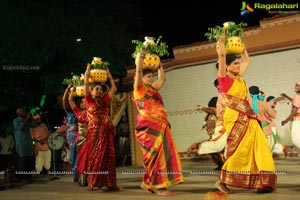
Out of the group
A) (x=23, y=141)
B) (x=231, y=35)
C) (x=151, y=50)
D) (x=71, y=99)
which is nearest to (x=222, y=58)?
(x=231, y=35)

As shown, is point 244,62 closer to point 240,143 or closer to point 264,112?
point 240,143

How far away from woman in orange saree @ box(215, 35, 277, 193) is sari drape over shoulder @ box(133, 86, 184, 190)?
735 mm

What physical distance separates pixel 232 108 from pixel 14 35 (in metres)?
7.51

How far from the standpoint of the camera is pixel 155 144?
20.4 ft

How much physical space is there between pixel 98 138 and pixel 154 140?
1.44 metres

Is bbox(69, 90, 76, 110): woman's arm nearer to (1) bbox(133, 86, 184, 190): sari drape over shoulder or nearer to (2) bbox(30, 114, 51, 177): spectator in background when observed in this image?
(1) bbox(133, 86, 184, 190): sari drape over shoulder

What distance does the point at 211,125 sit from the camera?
33.4ft

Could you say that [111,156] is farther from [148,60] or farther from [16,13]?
[16,13]

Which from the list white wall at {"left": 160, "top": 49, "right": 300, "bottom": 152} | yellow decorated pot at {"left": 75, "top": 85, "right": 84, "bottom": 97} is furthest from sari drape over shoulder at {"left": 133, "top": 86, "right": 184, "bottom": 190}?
white wall at {"left": 160, "top": 49, "right": 300, "bottom": 152}

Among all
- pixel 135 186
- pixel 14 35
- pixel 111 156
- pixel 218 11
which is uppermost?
pixel 218 11

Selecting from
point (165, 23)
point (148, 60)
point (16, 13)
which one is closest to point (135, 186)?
point (148, 60)

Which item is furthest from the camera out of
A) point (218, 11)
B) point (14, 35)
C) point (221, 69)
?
point (218, 11)

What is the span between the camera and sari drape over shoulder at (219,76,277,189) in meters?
5.59

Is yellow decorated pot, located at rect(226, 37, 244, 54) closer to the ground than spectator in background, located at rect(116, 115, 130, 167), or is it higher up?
higher up
